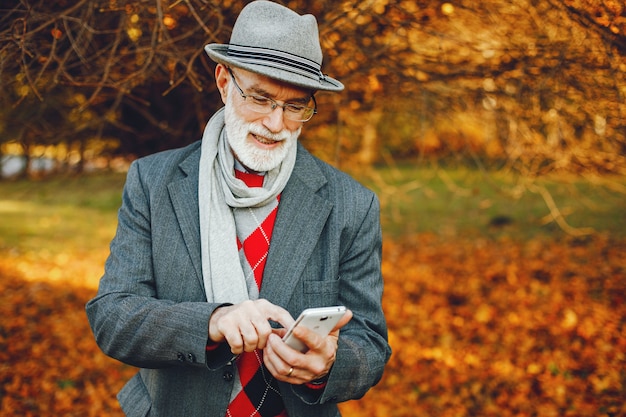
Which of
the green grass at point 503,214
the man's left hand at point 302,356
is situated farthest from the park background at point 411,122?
the green grass at point 503,214

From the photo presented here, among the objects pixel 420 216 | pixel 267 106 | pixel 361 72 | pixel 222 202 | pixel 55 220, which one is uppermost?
pixel 267 106

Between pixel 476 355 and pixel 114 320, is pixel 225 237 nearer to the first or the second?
pixel 114 320

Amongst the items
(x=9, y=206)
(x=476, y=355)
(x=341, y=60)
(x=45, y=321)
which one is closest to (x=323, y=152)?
(x=341, y=60)

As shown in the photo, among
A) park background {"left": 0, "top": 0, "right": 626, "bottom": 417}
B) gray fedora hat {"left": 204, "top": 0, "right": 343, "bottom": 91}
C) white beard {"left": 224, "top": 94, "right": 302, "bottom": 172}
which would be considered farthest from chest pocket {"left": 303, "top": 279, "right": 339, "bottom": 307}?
park background {"left": 0, "top": 0, "right": 626, "bottom": 417}

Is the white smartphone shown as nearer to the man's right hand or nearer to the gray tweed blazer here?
the man's right hand

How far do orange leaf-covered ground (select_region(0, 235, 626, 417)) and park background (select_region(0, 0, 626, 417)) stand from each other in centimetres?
2

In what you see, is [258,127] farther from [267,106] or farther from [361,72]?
[361,72]

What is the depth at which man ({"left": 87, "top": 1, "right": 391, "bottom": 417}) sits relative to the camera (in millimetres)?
2002

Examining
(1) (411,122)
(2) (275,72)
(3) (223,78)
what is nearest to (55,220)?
(1) (411,122)

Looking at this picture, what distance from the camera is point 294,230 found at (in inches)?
85.9

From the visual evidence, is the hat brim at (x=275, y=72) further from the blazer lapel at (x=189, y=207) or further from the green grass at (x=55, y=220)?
the green grass at (x=55, y=220)

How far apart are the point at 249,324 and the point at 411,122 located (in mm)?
5892

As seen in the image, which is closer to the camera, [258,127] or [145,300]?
[145,300]

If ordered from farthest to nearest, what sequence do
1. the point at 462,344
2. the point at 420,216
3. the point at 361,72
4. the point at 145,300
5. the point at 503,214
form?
the point at 420,216 < the point at 503,214 < the point at 462,344 < the point at 361,72 < the point at 145,300
